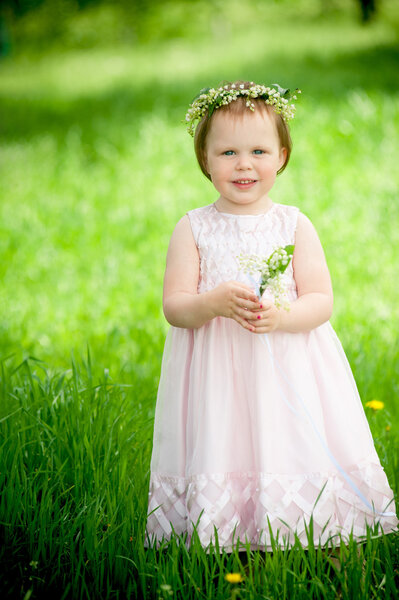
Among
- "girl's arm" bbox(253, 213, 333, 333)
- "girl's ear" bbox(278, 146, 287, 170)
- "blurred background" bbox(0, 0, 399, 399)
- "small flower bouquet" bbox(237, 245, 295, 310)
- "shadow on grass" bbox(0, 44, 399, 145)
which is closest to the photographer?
"small flower bouquet" bbox(237, 245, 295, 310)

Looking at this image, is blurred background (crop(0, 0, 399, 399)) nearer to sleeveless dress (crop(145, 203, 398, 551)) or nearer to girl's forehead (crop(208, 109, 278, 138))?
sleeveless dress (crop(145, 203, 398, 551))

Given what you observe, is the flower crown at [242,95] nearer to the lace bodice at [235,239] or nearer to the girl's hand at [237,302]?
the lace bodice at [235,239]

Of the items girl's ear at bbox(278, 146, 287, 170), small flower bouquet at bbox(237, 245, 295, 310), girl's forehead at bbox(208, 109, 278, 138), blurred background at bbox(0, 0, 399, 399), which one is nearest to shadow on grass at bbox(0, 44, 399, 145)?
blurred background at bbox(0, 0, 399, 399)

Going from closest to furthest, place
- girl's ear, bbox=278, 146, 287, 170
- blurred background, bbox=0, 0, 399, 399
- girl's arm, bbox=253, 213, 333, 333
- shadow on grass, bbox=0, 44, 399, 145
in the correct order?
1. girl's arm, bbox=253, 213, 333, 333
2. girl's ear, bbox=278, 146, 287, 170
3. blurred background, bbox=0, 0, 399, 399
4. shadow on grass, bbox=0, 44, 399, 145

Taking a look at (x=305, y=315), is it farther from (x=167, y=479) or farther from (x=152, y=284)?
(x=152, y=284)

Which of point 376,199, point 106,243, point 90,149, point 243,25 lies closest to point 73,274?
point 106,243

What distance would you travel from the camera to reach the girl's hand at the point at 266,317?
2.28m

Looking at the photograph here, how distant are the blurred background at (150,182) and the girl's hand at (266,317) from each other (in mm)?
1742

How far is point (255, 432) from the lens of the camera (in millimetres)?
2402

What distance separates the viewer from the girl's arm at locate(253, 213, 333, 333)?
239cm

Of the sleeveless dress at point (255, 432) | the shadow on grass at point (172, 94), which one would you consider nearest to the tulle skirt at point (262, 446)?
the sleeveless dress at point (255, 432)

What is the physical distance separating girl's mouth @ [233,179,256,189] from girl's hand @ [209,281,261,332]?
0.36m

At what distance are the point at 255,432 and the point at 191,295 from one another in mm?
461

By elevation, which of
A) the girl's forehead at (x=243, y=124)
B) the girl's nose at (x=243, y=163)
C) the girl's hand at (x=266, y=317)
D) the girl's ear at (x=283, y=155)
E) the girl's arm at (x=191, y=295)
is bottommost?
the girl's hand at (x=266, y=317)
